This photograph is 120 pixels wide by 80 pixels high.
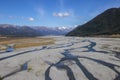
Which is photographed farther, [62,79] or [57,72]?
[57,72]

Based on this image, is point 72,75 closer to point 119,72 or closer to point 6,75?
point 119,72

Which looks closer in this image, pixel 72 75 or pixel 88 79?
pixel 88 79

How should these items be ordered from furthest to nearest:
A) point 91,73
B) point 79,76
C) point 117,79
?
point 91,73 < point 79,76 < point 117,79

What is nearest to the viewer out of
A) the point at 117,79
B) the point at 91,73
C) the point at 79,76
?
the point at 117,79

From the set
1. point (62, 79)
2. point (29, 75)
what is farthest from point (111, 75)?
point (29, 75)

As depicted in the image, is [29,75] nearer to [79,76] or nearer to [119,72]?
[79,76]

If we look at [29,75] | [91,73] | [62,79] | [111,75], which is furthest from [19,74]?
[111,75]

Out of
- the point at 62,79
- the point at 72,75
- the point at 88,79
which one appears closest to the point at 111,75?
the point at 88,79

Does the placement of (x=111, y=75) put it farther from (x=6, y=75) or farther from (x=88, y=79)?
(x=6, y=75)
